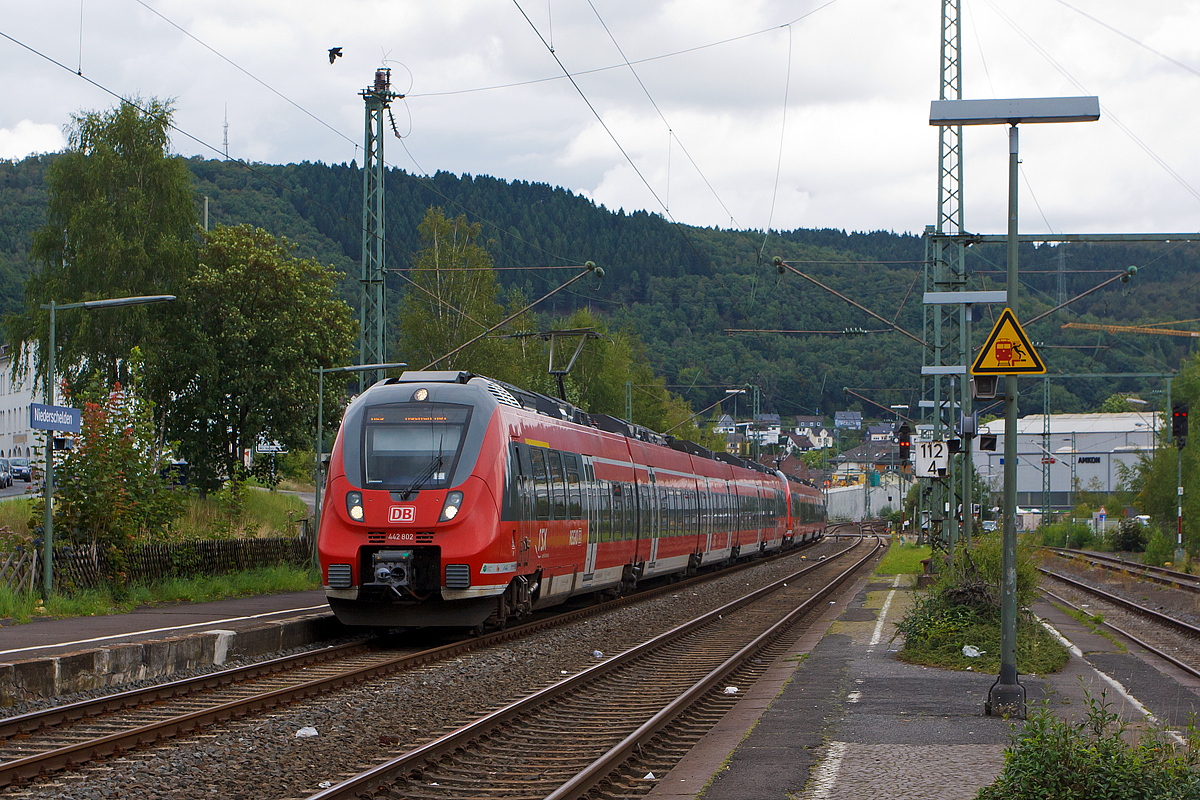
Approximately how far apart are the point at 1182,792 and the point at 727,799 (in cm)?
274

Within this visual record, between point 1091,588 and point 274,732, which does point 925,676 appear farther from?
point 1091,588

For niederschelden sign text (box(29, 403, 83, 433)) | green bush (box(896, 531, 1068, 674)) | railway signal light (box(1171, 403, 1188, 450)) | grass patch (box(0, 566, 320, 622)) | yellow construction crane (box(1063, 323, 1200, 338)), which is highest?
yellow construction crane (box(1063, 323, 1200, 338))

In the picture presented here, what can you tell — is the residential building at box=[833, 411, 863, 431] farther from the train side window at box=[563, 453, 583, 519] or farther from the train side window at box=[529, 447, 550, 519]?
the train side window at box=[529, 447, 550, 519]

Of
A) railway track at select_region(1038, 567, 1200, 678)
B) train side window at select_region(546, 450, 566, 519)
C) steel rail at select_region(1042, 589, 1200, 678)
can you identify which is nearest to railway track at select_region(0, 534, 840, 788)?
train side window at select_region(546, 450, 566, 519)

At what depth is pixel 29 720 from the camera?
10531 millimetres

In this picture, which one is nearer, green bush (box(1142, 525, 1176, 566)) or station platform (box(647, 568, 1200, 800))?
station platform (box(647, 568, 1200, 800))

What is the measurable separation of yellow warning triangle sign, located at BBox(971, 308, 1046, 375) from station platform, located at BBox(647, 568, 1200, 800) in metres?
2.99

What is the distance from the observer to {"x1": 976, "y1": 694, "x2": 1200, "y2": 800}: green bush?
6461 millimetres

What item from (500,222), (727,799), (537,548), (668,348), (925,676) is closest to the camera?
(727,799)

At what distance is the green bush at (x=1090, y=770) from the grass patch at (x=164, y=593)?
1549 centimetres

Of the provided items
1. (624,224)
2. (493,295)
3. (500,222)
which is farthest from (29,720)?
(624,224)

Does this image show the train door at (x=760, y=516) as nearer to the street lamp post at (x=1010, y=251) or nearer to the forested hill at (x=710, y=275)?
the forested hill at (x=710, y=275)

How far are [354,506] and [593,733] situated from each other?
21.8 ft

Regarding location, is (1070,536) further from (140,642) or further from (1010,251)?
(140,642)
